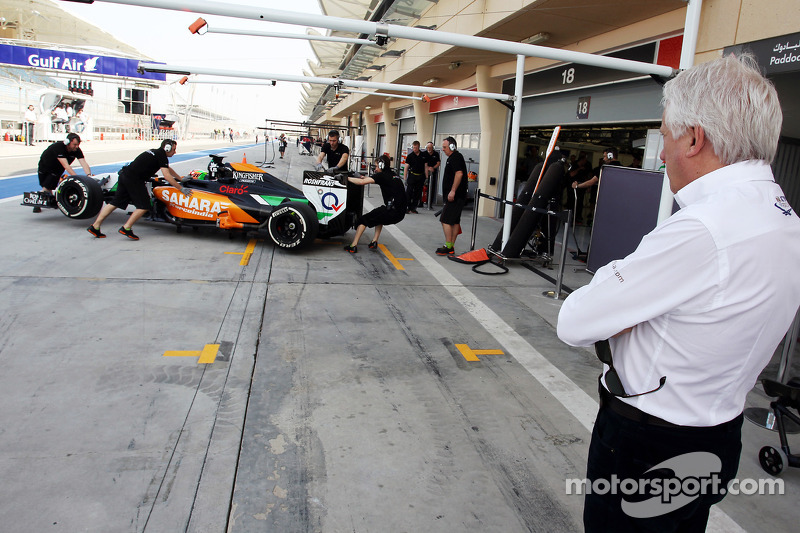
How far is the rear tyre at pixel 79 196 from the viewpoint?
867 cm

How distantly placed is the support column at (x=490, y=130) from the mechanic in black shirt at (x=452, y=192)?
490cm

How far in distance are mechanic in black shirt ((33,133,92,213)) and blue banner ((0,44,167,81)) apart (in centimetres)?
3221

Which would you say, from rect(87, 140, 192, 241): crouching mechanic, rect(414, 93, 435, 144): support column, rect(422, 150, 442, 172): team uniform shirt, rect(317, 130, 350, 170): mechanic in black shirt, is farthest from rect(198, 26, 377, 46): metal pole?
rect(414, 93, 435, 144): support column

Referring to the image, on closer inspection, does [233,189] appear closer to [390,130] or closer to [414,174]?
[414,174]

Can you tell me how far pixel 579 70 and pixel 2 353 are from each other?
32.9ft

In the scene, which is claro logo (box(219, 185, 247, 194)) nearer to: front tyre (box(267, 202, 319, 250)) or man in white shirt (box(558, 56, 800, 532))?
front tyre (box(267, 202, 319, 250))

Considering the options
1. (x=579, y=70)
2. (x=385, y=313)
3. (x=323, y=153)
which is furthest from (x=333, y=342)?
(x=579, y=70)

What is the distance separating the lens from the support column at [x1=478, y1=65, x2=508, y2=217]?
44.5 ft

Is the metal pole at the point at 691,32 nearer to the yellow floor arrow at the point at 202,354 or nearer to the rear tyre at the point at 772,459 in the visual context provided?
the rear tyre at the point at 772,459

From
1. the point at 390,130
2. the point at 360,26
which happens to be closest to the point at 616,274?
the point at 360,26

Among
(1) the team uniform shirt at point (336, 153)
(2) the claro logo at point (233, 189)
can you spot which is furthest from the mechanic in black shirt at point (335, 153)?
(2) the claro logo at point (233, 189)

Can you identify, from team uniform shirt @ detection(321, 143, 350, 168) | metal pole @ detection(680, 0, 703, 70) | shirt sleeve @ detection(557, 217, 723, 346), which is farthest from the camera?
team uniform shirt @ detection(321, 143, 350, 168)

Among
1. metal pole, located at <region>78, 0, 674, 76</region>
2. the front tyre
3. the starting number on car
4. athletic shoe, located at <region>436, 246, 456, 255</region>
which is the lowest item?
athletic shoe, located at <region>436, 246, 456, 255</region>

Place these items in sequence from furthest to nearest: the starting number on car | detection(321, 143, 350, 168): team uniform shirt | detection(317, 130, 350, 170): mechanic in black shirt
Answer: detection(321, 143, 350, 168): team uniform shirt, detection(317, 130, 350, 170): mechanic in black shirt, the starting number on car
